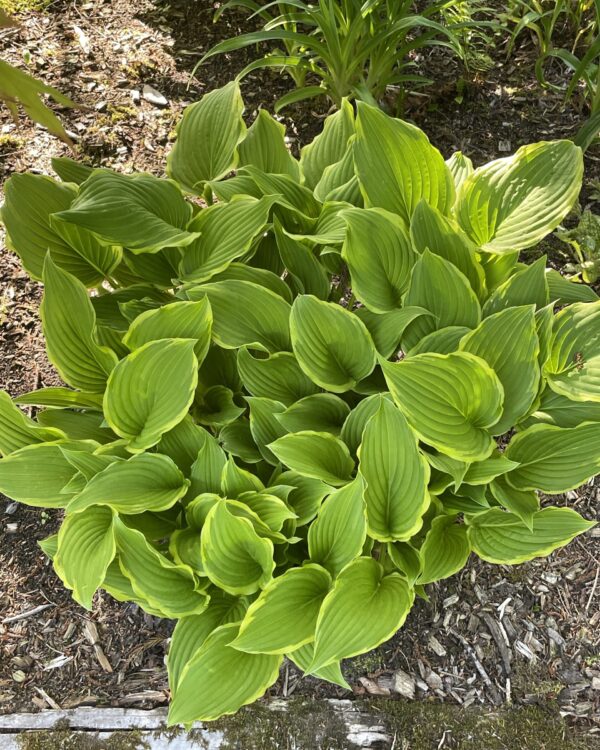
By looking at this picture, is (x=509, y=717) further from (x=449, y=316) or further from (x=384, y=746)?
(x=449, y=316)

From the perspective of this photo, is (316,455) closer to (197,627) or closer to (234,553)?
(234,553)

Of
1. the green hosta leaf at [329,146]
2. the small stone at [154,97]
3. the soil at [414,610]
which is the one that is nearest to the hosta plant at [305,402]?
the green hosta leaf at [329,146]

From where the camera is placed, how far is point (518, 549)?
51.2 inches

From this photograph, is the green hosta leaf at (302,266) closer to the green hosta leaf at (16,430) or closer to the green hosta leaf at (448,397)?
the green hosta leaf at (448,397)

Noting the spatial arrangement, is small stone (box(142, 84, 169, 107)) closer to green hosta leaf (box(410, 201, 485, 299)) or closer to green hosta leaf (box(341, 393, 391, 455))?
green hosta leaf (box(410, 201, 485, 299))

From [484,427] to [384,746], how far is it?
841 millimetres

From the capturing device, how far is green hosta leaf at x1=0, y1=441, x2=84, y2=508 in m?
1.32

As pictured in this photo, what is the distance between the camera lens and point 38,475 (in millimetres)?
1348

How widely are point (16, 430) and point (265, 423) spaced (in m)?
0.57

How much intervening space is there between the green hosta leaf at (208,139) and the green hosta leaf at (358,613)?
102cm

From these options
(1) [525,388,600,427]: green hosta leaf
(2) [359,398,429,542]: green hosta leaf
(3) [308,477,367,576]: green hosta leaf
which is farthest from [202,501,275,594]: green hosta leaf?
(1) [525,388,600,427]: green hosta leaf

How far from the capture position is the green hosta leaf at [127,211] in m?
1.37

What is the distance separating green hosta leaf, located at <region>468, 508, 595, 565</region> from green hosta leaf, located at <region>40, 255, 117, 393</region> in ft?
2.95

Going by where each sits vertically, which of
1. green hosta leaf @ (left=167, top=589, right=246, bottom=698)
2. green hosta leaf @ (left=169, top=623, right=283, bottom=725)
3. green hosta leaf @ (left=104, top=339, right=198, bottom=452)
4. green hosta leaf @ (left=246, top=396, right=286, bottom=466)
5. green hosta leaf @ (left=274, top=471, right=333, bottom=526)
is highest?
green hosta leaf @ (left=104, top=339, right=198, bottom=452)
